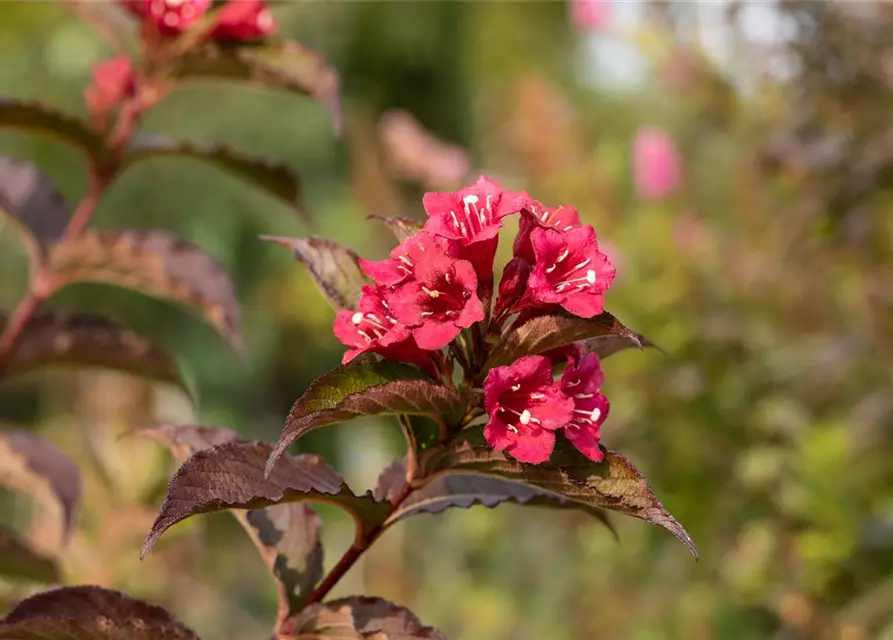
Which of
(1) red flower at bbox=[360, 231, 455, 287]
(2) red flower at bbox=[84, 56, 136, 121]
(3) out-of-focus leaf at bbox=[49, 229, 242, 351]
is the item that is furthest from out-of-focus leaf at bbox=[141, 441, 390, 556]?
(2) red flower at bbox=[84, 56, 136, 121]

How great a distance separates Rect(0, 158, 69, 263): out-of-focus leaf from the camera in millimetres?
963

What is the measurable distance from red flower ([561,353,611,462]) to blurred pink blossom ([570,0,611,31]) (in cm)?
297

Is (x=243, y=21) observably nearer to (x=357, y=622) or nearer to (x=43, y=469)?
(x=43, y=469)

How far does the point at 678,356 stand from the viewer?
2.18 m

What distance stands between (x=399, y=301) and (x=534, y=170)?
9.76ft

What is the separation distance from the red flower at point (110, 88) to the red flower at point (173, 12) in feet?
0.27

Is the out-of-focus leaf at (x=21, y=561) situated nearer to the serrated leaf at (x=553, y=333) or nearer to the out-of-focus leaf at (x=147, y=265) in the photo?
the out-of-focus leaf at (x=147, y=265)

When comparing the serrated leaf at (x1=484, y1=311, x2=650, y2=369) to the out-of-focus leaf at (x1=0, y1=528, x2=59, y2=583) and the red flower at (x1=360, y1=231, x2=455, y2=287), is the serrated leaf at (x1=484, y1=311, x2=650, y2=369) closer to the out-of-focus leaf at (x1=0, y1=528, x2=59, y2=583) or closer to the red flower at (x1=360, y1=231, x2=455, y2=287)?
the red flower at (x1=360, y1=231, x2=455, y2=287)

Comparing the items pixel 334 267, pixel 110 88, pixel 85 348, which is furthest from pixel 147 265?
pixel 334 267

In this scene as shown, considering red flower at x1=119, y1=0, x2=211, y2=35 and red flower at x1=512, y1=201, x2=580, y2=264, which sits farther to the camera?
red flower at x1=119, y1=0, x2=211, y2=35

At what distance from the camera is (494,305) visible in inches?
24.1

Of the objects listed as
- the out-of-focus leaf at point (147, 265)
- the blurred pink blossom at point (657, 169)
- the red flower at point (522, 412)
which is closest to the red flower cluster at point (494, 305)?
the red flower at point (522, 412)

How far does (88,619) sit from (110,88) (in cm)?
62

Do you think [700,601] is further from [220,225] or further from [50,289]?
[220,225]
